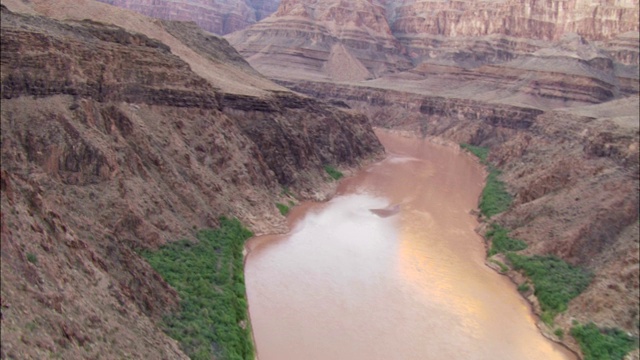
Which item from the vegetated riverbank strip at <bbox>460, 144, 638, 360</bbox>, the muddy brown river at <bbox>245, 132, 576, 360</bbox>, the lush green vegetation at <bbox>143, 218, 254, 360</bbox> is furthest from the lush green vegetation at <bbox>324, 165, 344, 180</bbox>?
the lush green vegetation at <bbox>143, 218, 254, 360</bbox>

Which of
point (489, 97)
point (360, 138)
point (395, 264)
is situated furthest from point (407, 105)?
point (395, 264)

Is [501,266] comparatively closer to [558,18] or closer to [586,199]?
[586,199]

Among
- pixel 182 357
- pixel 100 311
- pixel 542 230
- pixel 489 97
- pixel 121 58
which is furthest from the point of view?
pixel 489 97

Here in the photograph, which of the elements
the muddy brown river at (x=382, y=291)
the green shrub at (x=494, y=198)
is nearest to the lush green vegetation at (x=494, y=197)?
the green shrub at (x=494, y=198)

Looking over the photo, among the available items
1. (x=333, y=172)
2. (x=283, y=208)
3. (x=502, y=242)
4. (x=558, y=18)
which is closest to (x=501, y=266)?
(x=502, y=242)

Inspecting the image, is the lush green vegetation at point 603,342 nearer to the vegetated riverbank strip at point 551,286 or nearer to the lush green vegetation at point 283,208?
the vegetated riverbank strip at point 551,286

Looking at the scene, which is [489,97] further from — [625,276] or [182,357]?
[182,357]
